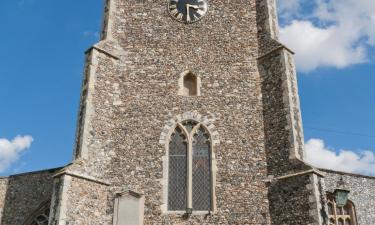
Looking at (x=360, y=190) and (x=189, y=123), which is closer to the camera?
(x=189, y=123)

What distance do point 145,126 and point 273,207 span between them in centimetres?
449

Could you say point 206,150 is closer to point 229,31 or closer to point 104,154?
point 104,154

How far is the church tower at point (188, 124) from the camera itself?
37.8 ft

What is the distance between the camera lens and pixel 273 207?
11516 mm

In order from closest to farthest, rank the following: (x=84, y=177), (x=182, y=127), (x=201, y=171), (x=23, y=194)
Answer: (x=84, y=177) → (x=201, y=171) → (x=182, y=127) → (x=23, y=194)

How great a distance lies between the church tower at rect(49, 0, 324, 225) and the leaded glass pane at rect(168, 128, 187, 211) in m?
0.03

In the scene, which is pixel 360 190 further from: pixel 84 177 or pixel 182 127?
pixel 84 177

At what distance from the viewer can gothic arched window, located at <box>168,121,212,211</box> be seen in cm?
1191

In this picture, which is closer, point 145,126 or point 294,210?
point 294,210

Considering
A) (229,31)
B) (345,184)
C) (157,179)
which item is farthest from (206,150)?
(345,184)

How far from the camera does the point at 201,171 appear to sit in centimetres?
1235

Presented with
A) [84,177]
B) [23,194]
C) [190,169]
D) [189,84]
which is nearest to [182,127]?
[190,169]

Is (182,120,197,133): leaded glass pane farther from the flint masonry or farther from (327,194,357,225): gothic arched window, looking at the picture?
(327,194,357,225): gothic arched window

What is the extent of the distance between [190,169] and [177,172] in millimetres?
399
